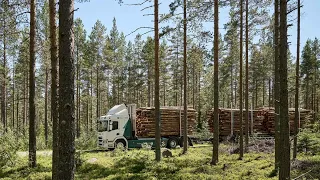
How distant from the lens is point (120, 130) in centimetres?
2152

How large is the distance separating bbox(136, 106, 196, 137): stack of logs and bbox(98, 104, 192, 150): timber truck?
1.54 feet

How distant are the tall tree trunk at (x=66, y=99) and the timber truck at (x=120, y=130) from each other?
16.1 meters

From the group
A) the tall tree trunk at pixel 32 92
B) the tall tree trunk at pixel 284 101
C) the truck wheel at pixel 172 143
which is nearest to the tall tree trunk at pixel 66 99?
the tall tree trunk at pixel 284 101

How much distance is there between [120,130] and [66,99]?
54.7 ft

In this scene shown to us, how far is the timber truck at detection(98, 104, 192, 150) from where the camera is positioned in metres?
21.4

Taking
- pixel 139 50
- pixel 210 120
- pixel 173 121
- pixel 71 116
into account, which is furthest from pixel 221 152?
pixel 139 50

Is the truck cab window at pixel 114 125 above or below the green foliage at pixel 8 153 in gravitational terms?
above

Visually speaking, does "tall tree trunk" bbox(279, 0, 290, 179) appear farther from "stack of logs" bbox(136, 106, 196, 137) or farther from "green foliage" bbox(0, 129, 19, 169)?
"stack of logs" bbox(136, 106, 196, 137)

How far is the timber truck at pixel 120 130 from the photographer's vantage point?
2138 cm

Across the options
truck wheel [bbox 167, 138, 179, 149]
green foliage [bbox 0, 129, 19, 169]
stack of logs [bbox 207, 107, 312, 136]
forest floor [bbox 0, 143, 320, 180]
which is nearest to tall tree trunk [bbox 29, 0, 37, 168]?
forest floor [bbox 0, 143, 320, 180]

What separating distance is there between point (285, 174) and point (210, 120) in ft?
67.6

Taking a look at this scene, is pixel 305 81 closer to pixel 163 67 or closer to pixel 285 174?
pixel 163 67

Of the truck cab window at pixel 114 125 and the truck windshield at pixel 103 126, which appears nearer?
the truck cab window at pixel 114 125

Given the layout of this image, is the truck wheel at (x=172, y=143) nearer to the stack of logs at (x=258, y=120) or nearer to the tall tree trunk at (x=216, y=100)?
the stack of logs at (x=258, y=120)
